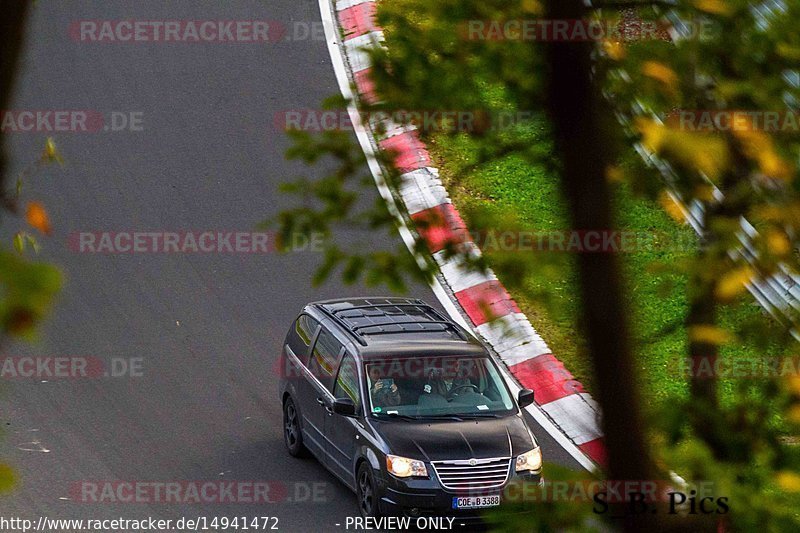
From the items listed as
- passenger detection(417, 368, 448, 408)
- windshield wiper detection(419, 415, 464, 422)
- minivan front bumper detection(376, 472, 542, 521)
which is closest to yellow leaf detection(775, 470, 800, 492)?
minivan front bumper detection(376, 472, 542, 521)

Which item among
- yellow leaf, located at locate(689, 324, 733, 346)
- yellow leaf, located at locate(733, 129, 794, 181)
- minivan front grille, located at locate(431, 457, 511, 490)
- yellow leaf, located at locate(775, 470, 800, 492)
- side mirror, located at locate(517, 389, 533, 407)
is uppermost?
yellow leaf, located at locate(733, 129, 794, 181)

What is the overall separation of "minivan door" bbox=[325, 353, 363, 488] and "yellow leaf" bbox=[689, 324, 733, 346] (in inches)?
269

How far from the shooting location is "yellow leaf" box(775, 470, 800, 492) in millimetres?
2857

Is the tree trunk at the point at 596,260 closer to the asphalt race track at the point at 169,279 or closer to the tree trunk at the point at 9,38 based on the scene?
the tree trunk at the point at 9,38

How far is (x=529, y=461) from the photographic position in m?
9.46

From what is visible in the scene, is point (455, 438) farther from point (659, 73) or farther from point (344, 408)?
point (659, 73)

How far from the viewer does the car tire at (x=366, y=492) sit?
9406mm

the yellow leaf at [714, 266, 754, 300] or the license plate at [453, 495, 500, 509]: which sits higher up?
the yellow leaf at [714, 266, 754, 300]

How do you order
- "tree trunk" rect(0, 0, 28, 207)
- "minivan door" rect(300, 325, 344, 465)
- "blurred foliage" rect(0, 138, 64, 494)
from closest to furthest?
"blurred foliage" rect(0, 138, 64, 494) < "tree trunk" rect(0, 0, 28, 207) < "minivan door" rect(300, 325, 344, 465)

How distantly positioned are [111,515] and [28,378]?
2.76 m

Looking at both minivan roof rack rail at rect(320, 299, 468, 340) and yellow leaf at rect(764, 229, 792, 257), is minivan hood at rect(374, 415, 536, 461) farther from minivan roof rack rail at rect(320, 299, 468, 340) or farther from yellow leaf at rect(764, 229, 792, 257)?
yellow leaf at rect(764, 229, 792, 257)

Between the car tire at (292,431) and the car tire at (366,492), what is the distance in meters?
1.15

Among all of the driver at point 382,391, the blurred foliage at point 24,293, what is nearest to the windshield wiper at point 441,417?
the driver at point 382,391

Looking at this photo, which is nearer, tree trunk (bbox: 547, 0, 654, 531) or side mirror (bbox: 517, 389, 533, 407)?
tree trunk (bbox: 547, 0, 654, 531)
